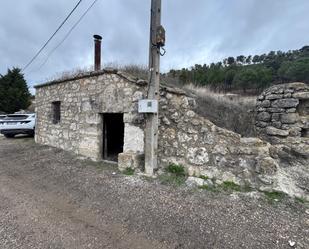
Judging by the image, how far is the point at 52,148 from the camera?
762 cm

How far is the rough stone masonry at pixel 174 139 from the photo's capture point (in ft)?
12.4

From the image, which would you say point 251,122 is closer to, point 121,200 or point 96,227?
point 121,200

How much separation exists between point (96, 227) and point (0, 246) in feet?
3.58

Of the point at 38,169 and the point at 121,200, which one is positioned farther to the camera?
the point at 38,169

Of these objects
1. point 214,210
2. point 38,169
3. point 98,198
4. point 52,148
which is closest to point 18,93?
point 52,148

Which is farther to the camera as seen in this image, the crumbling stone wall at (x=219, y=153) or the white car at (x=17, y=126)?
the white car at (x=17, y=126)

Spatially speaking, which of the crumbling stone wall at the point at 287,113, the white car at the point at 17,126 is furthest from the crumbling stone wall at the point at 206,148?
the white car at the point at 17,126

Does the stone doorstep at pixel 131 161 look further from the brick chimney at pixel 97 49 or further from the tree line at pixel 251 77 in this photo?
the tree line at pixel 251 77

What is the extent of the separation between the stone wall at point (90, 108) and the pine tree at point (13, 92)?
681 inches

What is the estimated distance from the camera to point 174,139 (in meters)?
4.64

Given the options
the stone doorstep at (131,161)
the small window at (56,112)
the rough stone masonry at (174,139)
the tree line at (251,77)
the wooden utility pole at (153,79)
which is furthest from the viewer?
the tree line at (251,77)

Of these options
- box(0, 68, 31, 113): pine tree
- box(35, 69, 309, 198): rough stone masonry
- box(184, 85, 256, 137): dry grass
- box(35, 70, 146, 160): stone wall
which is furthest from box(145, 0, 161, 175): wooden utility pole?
box(0, 68, 31, 113): pine tree

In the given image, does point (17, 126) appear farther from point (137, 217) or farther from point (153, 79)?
point (137, 217)

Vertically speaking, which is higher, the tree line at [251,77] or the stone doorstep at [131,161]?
the tree line at [251,77]
